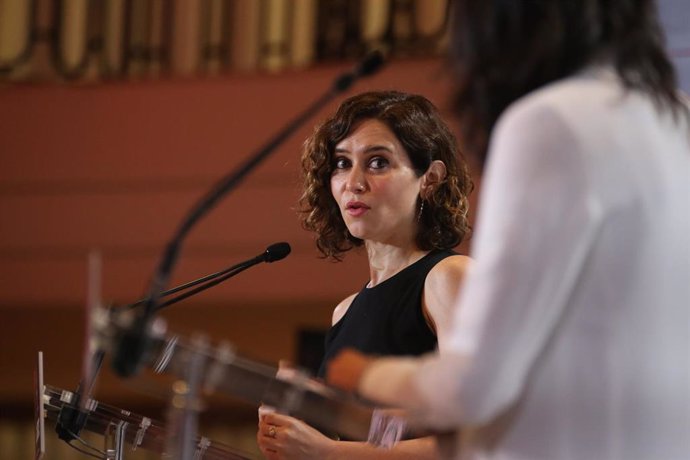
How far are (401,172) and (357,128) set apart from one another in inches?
6.1

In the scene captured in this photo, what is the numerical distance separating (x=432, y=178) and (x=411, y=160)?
0.07 m

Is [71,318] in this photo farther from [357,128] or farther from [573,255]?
[573,255]

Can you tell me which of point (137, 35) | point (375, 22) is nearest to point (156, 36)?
point (137, 35)

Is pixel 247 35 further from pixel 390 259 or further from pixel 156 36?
pixel 390 259

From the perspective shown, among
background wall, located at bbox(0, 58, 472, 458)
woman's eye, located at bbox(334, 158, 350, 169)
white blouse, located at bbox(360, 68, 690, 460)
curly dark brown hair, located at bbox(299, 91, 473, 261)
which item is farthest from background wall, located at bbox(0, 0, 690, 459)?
white blouse, located at bbox(360, 68, 690, 460)

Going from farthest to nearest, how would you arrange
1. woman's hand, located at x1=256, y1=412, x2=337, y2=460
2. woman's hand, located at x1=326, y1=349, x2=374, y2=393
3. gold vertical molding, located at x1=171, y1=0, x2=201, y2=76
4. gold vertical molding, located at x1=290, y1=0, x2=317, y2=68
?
gold vertical molding, located at x1=171, y1=0, x2=201, y2=76 → gold vertical molding, located at x1=290, y1=0, x2=317, y2=68 → woman's hand, located at x1=256, y1=412, x2=337, y2=460 → woman's hand, located at x1=326, y1=349, x2=374, y2=393

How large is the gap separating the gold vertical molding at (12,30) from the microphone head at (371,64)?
4.39 m

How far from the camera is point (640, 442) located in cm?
128

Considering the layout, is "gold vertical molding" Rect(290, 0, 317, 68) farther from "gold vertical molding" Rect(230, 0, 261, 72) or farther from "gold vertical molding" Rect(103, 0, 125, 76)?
"gold vertical molding" Rect(103, 0, 125, 76)

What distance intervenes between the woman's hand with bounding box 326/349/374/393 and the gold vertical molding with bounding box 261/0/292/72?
4.31 metres

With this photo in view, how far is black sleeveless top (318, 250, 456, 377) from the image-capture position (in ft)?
7.73

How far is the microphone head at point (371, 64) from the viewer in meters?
1.65

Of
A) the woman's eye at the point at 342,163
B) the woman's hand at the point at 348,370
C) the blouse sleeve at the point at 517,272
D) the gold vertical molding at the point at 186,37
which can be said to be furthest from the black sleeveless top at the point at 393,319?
the gold vertical molding at the point at 186,37

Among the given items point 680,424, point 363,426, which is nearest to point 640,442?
A: point 680,424
